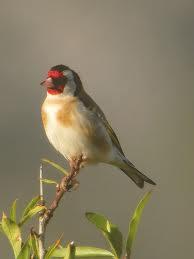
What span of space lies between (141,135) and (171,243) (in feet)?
11.1

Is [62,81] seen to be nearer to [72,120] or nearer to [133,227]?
[72,120]

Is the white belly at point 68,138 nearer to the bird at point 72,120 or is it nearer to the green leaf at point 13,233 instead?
the bird at point 72,120

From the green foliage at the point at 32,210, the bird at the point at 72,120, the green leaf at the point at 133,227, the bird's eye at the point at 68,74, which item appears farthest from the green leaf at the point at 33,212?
the bird's eye at the point at 68,74

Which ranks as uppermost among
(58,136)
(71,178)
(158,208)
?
(71,178)

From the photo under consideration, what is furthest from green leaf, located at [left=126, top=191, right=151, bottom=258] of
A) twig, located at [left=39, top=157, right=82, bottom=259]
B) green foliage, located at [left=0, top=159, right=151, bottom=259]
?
twig, located at [left=39, top=157, right=82, bottom=259]

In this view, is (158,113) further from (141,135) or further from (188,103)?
(141,135)

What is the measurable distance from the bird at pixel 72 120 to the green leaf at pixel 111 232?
5.99ft

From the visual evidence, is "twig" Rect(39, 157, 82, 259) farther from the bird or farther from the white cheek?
the white cheek

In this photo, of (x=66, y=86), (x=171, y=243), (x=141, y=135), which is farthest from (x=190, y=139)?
(x=66, y=86)

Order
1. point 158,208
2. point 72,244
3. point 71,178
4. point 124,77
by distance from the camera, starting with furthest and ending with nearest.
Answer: point 124,77 → point 158,208 → point 71,178 → point 72,244

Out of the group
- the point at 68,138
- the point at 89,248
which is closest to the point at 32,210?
the point at 89,248

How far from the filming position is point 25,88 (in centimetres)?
1191

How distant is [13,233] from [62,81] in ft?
6.84

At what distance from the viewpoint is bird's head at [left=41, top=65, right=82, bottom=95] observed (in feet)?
11.8
